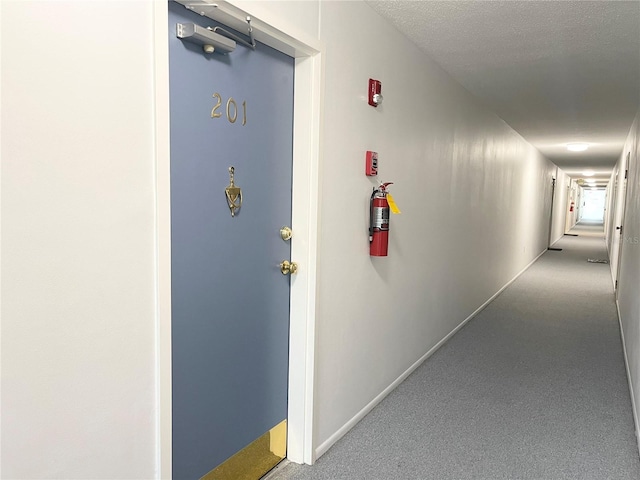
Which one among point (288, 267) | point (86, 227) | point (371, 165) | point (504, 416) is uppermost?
point (371, 165)

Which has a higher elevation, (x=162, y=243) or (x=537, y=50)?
(x=537, y=50)

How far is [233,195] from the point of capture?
1932mm

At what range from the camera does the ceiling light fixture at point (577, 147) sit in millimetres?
7895

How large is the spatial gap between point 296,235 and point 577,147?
7523 mm

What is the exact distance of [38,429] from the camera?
1230mm

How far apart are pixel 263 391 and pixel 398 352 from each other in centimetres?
140

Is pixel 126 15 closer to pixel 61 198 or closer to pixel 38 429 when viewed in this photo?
pixel 61 198

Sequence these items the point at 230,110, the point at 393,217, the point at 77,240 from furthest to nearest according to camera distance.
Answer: the point at 393,217 < the point at 230,110 < the point at 77,240

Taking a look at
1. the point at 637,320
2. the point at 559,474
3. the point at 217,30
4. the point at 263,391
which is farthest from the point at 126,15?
the point at 637,320

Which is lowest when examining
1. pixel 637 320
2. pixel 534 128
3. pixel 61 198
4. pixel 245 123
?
pixel 637 320

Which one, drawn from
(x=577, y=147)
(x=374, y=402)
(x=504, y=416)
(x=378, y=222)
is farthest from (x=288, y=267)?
(x=577, y=147)

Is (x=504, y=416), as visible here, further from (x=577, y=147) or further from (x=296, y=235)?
(x=577, y=147)

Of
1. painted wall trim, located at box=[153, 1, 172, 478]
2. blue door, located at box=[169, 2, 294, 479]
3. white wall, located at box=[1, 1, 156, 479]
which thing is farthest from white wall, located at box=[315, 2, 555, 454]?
white wall, located at box=[1, 1, 156, 479]

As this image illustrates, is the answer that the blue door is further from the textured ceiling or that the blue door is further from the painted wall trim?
the textured ceiling
